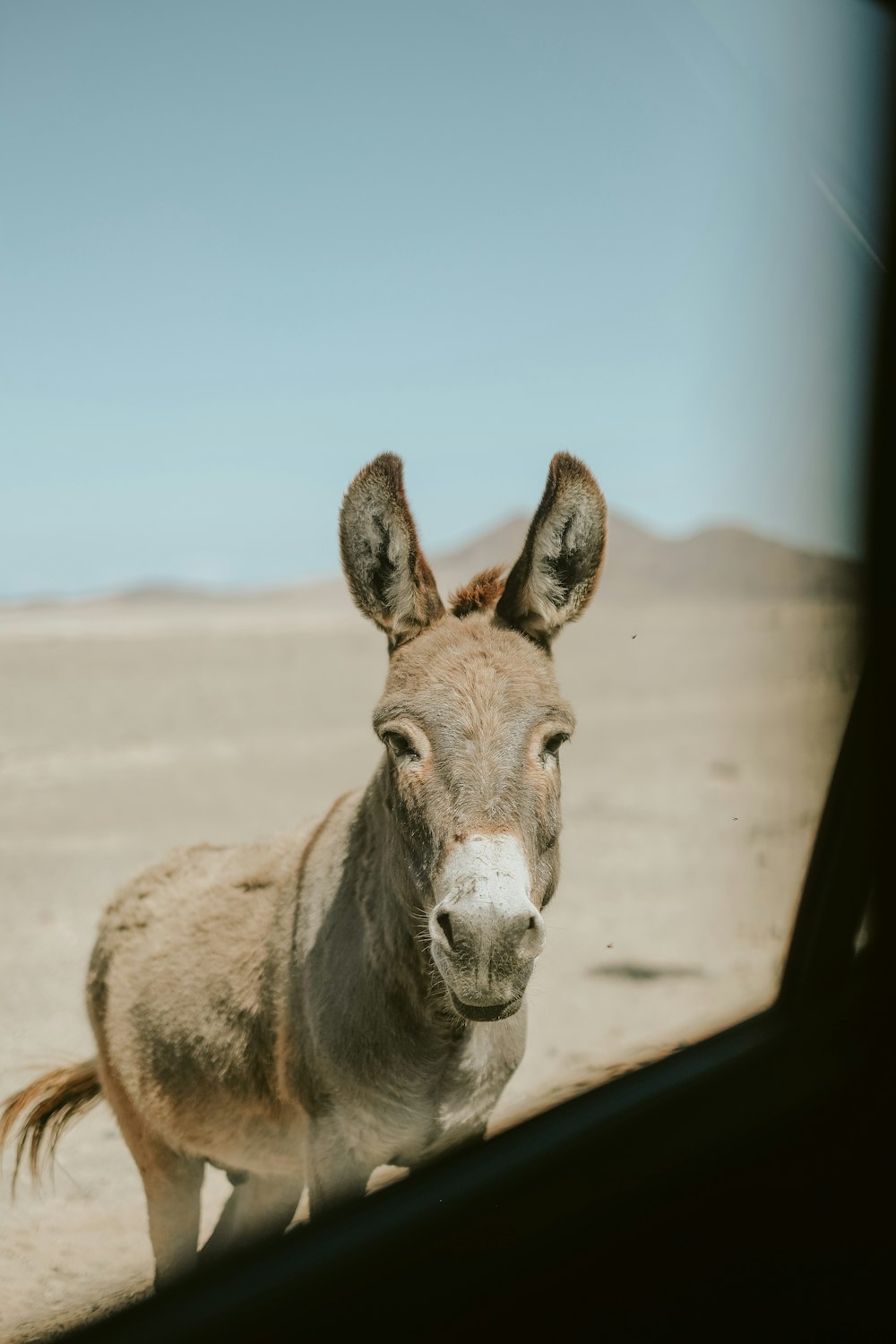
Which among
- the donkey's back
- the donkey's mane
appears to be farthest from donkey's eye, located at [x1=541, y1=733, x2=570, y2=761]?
the donkey's back

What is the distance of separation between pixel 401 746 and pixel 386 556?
44cm

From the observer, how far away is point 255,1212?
2.55 metres

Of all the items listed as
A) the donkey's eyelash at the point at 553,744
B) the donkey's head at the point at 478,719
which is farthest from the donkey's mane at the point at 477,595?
the donkey's eyelash at the point at 553,744

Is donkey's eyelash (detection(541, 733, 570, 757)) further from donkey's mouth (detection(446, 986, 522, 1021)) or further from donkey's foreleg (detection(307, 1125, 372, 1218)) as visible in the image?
donkey's foreleg (detection(307, 1125, 372, 1218))

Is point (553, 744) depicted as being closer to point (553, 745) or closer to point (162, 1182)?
point (553, 745)

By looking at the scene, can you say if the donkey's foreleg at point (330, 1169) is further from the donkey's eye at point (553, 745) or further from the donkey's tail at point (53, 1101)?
the donkey's eye at point (553, 745)

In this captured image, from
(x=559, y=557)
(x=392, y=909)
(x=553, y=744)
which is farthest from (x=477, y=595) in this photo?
(x=392, y=909)

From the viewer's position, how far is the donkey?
1.83 m

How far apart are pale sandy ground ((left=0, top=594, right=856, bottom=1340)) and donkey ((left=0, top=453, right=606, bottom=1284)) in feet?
0.98

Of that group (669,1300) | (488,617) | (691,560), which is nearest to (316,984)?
(488,617)

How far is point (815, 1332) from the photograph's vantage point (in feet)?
7.52

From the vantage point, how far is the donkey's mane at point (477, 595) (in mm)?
2236

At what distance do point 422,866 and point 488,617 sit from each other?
0.60 m

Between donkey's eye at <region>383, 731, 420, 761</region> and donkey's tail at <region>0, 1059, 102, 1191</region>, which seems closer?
donkey's eye at <region>383, 731, 420, 761</region>
